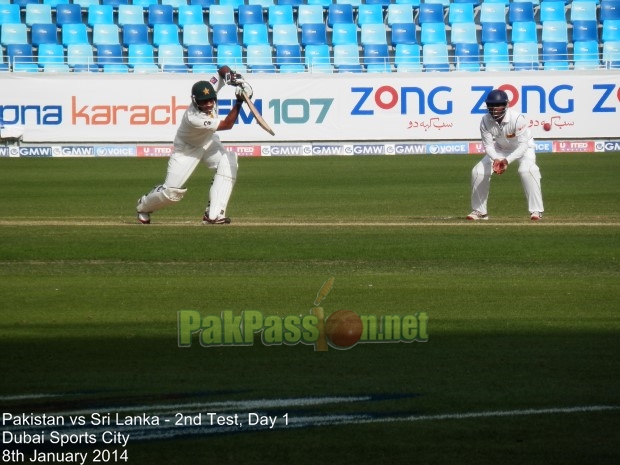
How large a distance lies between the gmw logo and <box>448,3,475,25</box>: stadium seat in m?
28.7

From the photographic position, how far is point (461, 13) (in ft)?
119

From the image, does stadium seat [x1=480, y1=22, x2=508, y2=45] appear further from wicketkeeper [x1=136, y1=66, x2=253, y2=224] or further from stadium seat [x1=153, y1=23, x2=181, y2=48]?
wicketkeeper [x1=136, y1=66, x2=253, y2=224]

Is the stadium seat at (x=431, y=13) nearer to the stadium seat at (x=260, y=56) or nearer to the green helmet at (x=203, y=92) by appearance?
the stadium seat at (x=260, y=56)

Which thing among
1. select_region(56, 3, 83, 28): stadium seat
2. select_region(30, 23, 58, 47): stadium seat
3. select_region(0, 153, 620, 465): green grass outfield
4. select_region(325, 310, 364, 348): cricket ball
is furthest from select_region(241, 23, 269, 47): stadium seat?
select_region(325, 310, 364, 348): cricket ball

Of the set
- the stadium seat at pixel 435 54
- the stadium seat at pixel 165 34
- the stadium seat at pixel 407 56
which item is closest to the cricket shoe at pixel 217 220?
the stadium seat at pixel 407 56

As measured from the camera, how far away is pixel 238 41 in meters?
35.1

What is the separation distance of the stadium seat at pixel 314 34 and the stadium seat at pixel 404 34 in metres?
2.11

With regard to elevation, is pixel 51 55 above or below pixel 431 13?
below

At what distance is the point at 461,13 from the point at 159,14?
8993 mm

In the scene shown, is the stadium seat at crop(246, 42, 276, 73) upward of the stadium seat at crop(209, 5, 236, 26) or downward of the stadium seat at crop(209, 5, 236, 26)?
downward

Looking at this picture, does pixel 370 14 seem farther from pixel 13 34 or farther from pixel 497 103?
pixel 497 103

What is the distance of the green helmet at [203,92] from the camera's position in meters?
14.3

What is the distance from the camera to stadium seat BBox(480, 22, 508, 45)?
35.5 metres

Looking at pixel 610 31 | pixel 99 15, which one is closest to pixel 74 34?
pixel 99 15
